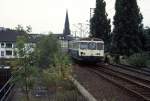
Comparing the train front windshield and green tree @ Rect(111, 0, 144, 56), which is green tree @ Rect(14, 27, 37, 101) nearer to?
the train front windshield

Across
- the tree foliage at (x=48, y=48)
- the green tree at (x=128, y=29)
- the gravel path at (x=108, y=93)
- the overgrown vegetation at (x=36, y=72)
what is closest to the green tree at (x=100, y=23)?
the green tree at (x=128, y=29)

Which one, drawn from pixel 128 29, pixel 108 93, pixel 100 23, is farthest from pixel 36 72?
pixel 100 23

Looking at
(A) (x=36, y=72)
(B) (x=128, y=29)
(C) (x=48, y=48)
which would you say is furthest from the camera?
(B) (x=128, y=29)

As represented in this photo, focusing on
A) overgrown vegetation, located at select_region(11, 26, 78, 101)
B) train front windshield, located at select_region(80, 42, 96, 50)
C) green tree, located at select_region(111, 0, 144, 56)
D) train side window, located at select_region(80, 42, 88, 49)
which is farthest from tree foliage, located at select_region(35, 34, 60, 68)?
green tree, located at select_region(111, 0, 144, 56)

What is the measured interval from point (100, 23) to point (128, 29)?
70.0 feet

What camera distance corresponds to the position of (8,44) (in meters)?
108

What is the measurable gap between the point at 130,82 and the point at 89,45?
17604mm

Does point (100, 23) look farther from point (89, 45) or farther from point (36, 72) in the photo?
point (36, 72)

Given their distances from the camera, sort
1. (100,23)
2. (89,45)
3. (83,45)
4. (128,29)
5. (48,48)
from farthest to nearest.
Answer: (100,23), (128,29), (89,45), (83,45), (48,48)

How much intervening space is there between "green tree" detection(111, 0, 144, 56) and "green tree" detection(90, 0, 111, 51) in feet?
60.4

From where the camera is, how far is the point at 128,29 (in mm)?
46469

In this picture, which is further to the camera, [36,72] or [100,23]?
[100,23]

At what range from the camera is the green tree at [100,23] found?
67.1 m

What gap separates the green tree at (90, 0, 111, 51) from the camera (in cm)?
6706
